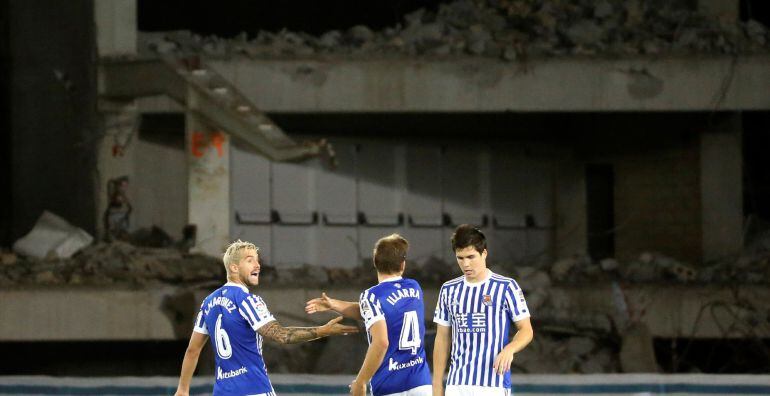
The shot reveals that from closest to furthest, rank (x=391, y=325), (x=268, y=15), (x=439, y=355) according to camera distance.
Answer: (x=391, y=325) < (x=439, y=355) < (x=268, y=15)

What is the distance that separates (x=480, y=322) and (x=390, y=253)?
0.65 m

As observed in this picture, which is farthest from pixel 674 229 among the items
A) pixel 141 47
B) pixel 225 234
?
pixel 141 47

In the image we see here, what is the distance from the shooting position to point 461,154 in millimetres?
25469

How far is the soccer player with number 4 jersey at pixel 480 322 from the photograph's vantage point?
8039 millimetres

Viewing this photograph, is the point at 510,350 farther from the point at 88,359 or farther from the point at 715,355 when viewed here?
the point at 88,359

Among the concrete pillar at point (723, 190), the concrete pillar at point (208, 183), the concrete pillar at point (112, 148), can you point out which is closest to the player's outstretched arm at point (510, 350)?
the concrete pillar at point (208, 183)

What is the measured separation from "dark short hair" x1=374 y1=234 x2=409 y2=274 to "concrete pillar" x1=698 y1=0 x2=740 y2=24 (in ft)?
50.3

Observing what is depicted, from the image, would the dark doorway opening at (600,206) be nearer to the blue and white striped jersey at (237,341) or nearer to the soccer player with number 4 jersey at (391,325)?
the soccer player with number 4 jersey at (391,325)

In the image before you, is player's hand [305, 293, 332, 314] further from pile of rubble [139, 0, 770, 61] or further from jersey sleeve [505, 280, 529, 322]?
pile of rubble [139, 0, 770, 61]

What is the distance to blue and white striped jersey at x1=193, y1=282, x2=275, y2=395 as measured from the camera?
26.5 feet

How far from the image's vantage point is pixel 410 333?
8.27 meters

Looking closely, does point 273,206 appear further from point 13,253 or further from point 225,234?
point 13,253

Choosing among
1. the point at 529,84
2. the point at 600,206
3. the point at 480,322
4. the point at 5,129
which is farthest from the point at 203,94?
the point at 480,322

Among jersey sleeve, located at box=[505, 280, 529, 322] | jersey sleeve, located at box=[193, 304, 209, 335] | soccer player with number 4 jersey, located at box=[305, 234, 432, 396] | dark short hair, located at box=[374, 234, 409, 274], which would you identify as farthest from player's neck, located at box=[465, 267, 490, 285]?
jersey sleeve, located at box=[193, 304, 209, 335]
